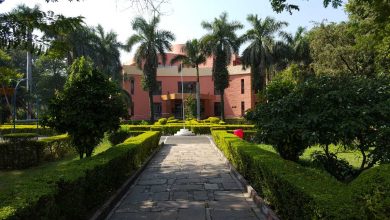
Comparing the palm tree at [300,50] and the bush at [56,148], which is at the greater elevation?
the palm tree at [300,50]

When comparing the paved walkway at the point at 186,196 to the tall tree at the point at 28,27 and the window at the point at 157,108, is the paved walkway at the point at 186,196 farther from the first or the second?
the window at the point at 157,108

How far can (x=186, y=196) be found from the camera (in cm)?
841

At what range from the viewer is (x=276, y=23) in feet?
138

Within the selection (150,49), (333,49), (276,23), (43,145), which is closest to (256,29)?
(276,23)

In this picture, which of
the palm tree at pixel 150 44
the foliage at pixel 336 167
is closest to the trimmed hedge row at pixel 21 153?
the foliage at pixel 336 167

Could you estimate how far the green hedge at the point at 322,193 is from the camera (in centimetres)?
398

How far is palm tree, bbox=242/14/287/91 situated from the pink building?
686 centimetres

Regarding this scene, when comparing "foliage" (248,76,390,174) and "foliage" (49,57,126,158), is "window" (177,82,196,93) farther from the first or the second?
"foliage" (248,76,390,174)

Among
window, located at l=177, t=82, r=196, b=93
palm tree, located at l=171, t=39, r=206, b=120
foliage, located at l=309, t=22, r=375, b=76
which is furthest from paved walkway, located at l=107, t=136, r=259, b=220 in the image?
window, located at l=177, t=82, r=196, b=93

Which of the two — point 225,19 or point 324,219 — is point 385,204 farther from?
point 225,19

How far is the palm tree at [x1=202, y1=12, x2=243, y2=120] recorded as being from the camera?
4084 centimetres

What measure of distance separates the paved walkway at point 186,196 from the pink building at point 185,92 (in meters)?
37.9

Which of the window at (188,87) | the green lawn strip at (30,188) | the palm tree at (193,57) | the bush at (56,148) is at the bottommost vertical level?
the bush at (56,148)

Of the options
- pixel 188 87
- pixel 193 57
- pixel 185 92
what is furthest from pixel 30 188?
pixel 188 87
